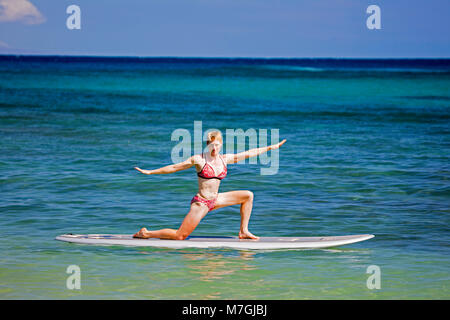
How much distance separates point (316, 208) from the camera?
12883 mm

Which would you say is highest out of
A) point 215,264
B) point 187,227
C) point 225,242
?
point 187,227

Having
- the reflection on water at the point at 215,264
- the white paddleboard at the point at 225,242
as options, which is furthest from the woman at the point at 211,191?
the reflection on water at the point at 215,264

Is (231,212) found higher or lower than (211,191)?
Answer: lower

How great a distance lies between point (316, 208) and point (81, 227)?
4431 millimetres

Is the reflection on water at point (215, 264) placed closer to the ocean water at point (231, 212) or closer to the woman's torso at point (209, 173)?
the ocean water at point (231, 212)

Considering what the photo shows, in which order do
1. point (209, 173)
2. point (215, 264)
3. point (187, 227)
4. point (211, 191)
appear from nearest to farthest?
1. point (215, 264)
2. point (209, 173)
3. point (211, 191)
4. point (187, 227)

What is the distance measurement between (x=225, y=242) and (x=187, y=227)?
59 centimetres

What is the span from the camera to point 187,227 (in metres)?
9.62

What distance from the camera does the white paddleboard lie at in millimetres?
9680

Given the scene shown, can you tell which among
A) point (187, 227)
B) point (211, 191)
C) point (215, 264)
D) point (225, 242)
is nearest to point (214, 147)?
point (211, 191)

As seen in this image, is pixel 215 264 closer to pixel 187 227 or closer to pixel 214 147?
pixel 187 227

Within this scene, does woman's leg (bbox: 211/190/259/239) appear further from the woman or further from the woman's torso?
the woman's torso
